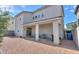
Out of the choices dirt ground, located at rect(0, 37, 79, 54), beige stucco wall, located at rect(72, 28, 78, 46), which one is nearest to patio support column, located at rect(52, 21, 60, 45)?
dirt ground, located at rect(0, 37, 79, 54)

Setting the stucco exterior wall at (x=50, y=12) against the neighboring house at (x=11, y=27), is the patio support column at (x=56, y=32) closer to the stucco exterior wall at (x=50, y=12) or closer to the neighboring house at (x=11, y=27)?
the stucco exterior wall at (x=50, y=12)

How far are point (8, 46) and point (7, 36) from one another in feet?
0.73

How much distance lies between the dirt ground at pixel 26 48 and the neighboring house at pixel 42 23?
17cm

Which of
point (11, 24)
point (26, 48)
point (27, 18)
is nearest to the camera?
point (26, 48)

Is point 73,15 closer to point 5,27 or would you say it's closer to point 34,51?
point 34,51

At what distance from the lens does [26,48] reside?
2.85 meters

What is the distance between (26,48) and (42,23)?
68 centimetres

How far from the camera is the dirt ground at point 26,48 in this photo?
2760mm

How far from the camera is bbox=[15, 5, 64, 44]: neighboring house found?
289cm

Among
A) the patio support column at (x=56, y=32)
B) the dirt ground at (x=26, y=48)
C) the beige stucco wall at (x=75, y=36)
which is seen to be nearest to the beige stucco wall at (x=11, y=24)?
the dirt ground at (x=26, y=48)

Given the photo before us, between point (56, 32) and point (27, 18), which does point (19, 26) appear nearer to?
point (27, 18)

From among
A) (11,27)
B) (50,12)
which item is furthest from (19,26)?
(50,12)
